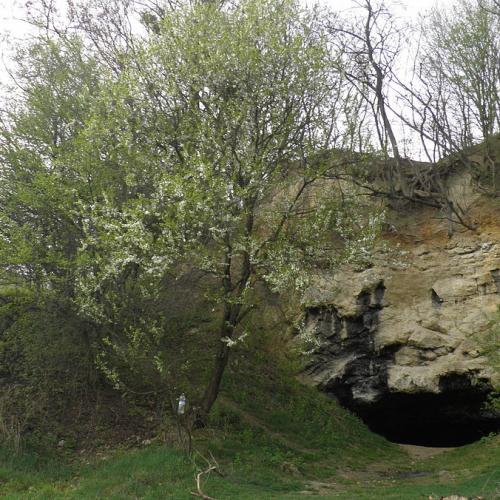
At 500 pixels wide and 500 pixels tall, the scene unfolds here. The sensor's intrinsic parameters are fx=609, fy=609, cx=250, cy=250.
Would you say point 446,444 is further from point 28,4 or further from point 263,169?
point 28,4

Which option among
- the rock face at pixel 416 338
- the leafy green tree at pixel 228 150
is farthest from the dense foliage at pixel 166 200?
the rock face at pixel 416 338

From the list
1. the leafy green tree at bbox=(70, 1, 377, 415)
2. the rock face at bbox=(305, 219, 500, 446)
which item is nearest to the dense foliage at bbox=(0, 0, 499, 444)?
the leafy green tree at bbox=(70, 1, 377, 415)

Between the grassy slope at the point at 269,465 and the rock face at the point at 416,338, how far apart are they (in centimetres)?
178

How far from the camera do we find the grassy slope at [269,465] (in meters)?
11.9

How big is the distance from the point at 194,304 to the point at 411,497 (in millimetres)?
7986

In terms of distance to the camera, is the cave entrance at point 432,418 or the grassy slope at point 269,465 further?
the cave entrance at point 432,418

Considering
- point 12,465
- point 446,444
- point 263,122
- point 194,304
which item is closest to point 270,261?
point 263,122

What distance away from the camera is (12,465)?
13141mm

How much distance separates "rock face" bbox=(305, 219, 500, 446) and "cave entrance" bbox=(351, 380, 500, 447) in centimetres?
3

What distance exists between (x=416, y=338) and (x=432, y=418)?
3115mm

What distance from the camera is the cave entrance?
64.6 feet

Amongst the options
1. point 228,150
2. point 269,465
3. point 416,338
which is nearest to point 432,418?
point 416,338

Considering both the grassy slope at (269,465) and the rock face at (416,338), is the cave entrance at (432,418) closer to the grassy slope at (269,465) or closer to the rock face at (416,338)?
the rock face at (416,338)

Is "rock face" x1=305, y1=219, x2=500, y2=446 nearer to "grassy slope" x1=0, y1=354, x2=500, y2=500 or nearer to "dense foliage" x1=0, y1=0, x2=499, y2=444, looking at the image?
"grassy slope" x1=0, y1=354, x2=500, y2=500
